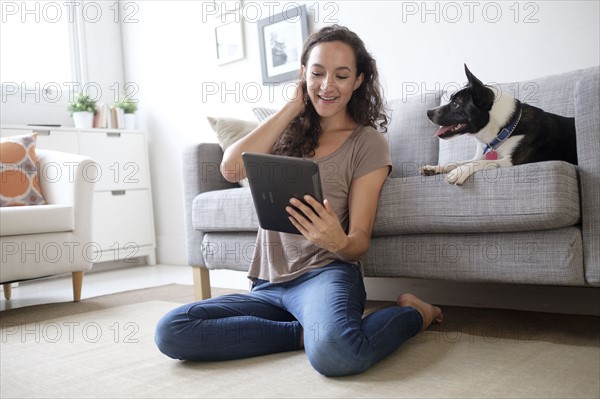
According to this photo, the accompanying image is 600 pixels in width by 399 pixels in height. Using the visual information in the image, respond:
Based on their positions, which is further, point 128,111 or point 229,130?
point 128,111

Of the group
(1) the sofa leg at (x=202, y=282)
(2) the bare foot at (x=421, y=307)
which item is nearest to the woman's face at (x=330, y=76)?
(2) the bare foot at (x=421, y=307)

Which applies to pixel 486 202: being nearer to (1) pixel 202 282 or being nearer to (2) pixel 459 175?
(2) pixel 459 175

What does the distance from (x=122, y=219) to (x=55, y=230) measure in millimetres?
1447

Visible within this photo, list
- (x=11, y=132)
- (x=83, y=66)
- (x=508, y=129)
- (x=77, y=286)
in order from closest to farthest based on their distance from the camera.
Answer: (x=508, y=129) < (x=77, y=286) < (x=11, y=132) < (x=83, y=66)

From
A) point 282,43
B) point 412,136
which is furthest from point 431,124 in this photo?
point 282,43

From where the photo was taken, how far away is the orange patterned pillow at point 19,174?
114 inches

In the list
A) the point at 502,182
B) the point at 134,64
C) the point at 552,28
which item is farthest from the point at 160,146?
the point at 502,182

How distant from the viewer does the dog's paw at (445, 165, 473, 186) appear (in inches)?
65.7

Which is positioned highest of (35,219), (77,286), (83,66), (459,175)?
(83,66)

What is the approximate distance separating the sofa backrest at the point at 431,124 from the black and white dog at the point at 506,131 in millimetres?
295

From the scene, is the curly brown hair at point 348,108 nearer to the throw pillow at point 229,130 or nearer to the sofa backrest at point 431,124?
the sofa backrest at point 431,124

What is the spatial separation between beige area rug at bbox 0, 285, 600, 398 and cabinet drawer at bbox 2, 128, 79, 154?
1.91 meters

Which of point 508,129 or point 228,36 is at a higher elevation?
point 228,36

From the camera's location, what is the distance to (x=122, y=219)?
4.09m
